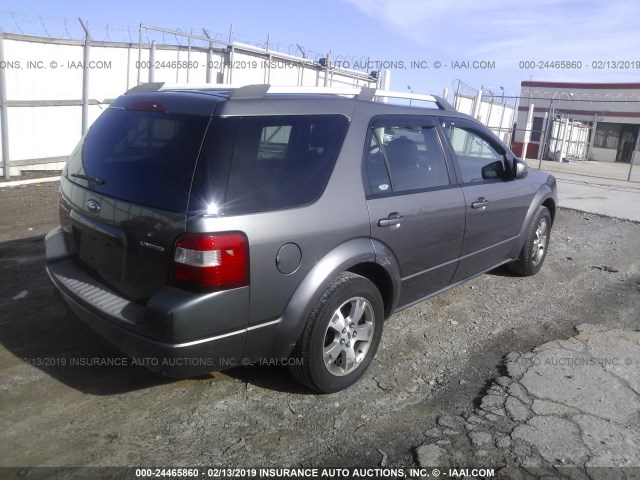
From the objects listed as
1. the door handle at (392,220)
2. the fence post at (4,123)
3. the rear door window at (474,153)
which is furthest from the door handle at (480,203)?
the fence post at (4,123)

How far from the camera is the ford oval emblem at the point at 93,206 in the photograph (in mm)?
2968

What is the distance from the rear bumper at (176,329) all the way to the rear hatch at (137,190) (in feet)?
0.37

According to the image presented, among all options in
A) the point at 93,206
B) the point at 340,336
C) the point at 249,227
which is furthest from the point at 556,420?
the point at 93,206

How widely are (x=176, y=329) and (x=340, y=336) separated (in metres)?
1.09

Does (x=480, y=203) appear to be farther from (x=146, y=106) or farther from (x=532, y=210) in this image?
(x=146, y=106)

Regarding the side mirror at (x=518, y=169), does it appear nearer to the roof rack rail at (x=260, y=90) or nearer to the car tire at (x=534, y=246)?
the car tire at (x=534, y=246)

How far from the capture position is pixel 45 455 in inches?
101

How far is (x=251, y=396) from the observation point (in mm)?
3197

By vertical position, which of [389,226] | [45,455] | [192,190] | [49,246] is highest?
[192,190]

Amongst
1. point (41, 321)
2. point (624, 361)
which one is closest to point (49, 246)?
point (41, 321)

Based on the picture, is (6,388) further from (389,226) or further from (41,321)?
(389,226)

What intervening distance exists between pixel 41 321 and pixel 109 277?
4.77ft

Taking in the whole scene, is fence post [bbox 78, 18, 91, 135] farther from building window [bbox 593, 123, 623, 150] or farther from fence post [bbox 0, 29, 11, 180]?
building window [bbox 593, 123, 623, 150]

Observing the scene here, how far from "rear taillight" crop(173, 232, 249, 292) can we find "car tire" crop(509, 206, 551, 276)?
378cm
